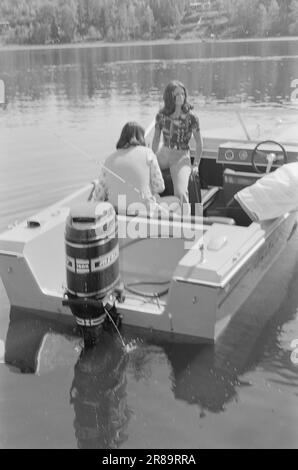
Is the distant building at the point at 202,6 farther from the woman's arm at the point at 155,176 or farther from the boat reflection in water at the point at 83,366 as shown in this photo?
the boat reflection in water at the point at 83,366

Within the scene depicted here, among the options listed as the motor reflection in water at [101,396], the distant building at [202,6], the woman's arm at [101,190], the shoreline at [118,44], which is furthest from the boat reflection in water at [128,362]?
the distant building at [202,6]

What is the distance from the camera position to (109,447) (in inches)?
111

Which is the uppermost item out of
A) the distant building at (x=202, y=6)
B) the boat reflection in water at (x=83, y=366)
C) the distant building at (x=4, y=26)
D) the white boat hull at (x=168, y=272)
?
the white boat hull at (x=168, y=272)

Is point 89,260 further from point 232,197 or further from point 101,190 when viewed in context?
point 232,197

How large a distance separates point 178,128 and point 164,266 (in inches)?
55.6

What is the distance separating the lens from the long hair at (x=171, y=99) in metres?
4.74

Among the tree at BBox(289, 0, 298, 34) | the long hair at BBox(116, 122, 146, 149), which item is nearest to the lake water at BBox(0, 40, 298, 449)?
the long hair at BBox(116, 122, 146, 149)

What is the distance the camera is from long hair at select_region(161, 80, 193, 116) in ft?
15.6

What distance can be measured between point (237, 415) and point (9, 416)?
1.13 meters

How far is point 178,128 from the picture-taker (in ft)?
16.2

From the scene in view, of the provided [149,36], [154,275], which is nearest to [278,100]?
[154,275]

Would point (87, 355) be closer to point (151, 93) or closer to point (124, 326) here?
point (124, 326)

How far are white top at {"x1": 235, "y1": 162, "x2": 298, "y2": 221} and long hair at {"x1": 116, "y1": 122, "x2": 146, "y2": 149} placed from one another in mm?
750

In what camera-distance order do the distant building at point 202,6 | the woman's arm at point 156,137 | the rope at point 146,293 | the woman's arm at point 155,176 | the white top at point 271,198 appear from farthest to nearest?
the distant building at point 202,6, the woman's arm at point 156,137, the woman's arm at point 155,176, the white top at point 271,198, the rope at point 146,293
